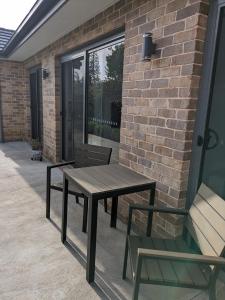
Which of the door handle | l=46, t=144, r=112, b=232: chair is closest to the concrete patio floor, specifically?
l=46, t=144, r=112, b=232: chair

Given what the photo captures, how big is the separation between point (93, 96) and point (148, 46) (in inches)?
66.9

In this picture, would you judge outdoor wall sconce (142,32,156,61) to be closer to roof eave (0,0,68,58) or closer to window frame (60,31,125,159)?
window frame (60,31,125,159)

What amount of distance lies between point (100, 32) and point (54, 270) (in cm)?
273

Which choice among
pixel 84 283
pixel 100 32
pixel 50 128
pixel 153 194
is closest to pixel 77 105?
pixel 50 128

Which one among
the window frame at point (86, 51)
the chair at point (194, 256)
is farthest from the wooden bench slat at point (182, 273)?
the window frame at point (86, 51)

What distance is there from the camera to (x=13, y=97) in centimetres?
749

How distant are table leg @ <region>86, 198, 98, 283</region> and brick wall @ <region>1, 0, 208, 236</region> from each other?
74 centimetres

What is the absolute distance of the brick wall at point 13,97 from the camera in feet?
23.9

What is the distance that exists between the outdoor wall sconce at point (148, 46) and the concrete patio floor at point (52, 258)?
1821 millimetres

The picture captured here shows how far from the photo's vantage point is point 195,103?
194cm

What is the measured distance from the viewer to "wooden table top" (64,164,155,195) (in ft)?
6.34

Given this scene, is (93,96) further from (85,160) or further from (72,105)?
(85,160)

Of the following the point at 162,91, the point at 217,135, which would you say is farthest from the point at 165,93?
the point at 217,135

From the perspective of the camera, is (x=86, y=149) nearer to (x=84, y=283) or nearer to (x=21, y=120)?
(x=84, y=283)
